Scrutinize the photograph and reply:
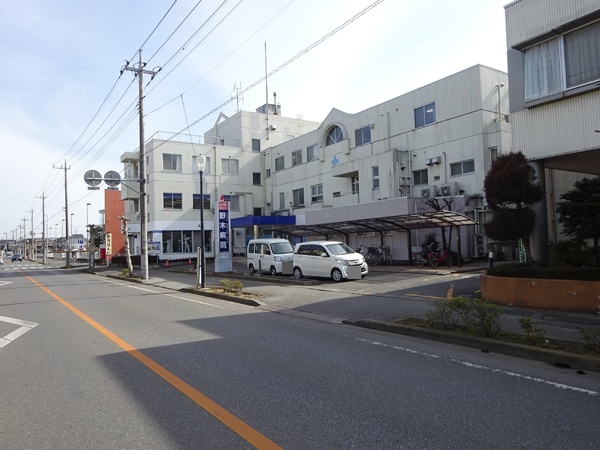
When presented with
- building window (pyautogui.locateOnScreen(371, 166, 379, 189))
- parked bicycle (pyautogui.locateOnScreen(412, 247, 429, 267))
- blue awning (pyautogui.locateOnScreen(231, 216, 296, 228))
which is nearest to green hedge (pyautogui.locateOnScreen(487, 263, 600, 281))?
parked bicycle (pyautogui.locateOnScreen(412, 247, 429, 267))

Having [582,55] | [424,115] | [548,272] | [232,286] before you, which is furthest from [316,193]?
[548,272]

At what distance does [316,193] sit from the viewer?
37.1 metres

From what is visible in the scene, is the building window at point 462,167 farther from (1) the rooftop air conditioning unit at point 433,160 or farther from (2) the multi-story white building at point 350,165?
(1) the rooftop air conditioning unit at point 433,160

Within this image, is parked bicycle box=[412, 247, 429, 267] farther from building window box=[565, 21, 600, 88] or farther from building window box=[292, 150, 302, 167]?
building window box=[292, 150, 302, 167]

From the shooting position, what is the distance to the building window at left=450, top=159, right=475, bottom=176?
2383cm

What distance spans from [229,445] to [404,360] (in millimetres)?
3337

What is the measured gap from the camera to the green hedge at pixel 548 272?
29.9ft

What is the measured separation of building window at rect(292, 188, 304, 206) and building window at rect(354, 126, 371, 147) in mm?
8633

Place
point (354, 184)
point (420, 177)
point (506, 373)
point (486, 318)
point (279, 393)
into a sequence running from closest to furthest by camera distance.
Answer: point (279, 393) → point (506, 373) → point (486, 318) → point (420, 177) → point (354, 184)

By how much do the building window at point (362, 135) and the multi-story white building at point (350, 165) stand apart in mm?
71

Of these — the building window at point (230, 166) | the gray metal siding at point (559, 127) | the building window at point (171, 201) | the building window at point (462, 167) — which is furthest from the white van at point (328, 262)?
the building window at point (230, 166)

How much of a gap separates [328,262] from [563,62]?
10589 mm

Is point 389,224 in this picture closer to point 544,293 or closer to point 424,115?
point 424,115

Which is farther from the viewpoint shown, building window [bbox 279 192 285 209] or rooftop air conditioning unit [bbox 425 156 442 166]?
→ building window [bbox 279 192 285 209]
